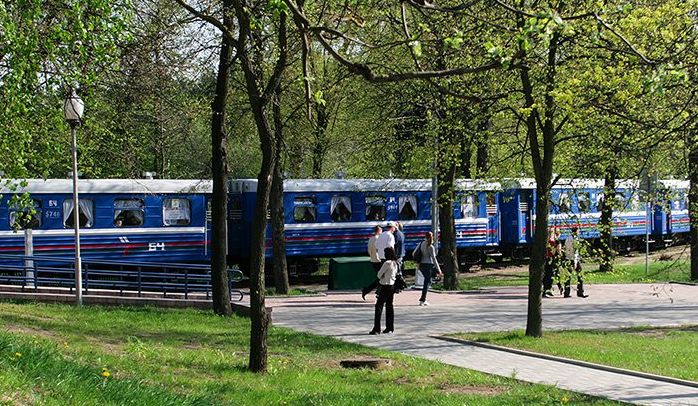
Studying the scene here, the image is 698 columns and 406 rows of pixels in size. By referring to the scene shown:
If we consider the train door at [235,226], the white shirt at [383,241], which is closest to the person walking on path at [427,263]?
the white shirt at [383,241]

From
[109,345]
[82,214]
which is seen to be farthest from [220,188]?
[82,214]

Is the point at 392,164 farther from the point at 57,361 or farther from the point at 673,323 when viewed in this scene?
the point at 57,361

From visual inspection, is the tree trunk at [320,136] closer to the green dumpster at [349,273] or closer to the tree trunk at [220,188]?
the green dumpster at [349,273]

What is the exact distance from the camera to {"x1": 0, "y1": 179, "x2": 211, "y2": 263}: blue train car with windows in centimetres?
2675

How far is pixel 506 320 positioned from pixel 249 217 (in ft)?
43.4

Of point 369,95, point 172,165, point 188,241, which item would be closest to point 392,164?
point 369,95

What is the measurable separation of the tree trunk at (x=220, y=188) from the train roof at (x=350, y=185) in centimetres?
1155

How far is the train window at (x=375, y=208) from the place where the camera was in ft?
109

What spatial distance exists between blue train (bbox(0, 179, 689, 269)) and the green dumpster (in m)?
3.49

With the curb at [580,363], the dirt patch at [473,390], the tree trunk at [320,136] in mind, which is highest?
the tree trunk at [320,136]

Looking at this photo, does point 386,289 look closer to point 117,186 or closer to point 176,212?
point 117,186

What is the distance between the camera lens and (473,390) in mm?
11430

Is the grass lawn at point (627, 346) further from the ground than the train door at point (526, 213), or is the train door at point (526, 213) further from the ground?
the train door at point (526, 213)

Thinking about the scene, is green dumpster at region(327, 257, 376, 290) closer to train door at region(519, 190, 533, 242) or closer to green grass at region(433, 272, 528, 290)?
green grass at region(433, 272, 528, 290)
